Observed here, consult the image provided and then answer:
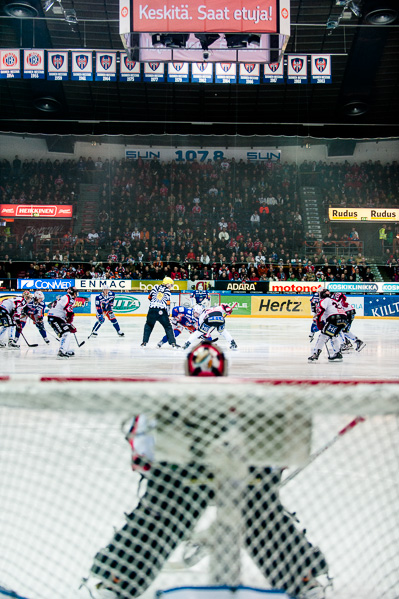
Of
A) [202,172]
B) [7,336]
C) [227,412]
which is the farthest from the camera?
[202,172]

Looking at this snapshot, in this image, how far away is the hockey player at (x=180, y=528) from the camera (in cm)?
182

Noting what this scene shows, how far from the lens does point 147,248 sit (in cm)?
2062

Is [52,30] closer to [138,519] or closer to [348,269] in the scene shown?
[348,269]

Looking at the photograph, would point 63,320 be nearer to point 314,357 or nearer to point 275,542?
point 314,357

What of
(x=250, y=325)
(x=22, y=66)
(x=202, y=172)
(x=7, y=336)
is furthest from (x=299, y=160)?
(x=7, y=336)

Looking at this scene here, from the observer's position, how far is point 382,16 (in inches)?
763

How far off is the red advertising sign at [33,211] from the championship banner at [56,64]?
6.35 m

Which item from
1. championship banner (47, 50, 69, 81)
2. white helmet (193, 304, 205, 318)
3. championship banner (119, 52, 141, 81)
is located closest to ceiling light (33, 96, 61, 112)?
championship banner (47, 50, 69, 81)

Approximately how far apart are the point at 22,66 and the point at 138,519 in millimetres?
17477

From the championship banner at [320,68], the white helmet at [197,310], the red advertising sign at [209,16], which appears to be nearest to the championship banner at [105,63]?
the championship banner at [320,68]

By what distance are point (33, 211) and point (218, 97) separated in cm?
→ 1047

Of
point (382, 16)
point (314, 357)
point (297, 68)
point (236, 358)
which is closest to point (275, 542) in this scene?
point (236, 358)

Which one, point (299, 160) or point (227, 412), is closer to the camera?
point (227, 412)

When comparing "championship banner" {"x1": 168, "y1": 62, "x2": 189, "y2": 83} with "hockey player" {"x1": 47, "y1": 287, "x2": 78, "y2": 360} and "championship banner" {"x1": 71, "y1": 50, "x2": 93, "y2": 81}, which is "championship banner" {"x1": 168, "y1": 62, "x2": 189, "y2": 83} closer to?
"championship banner" {"x1": 71, "y1": 50, "x2": 93, "y2": 81}
